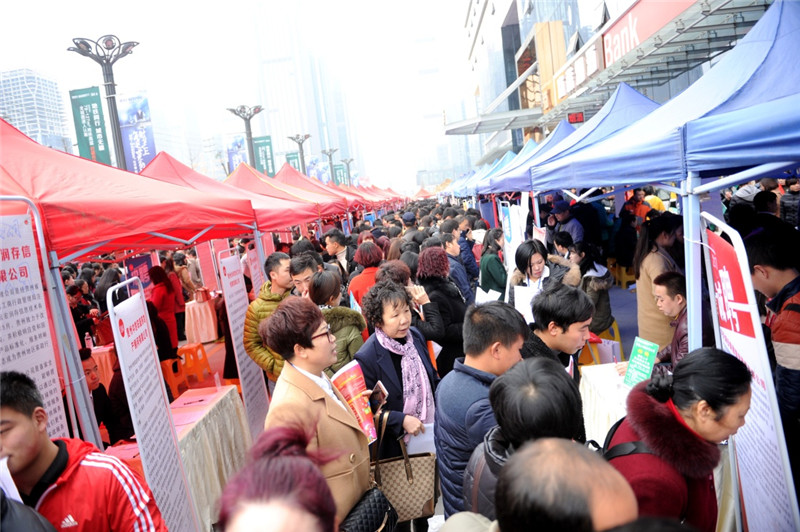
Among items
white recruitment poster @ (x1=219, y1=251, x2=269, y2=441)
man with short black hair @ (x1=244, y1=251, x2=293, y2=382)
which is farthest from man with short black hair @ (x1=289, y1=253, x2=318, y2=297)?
white recruitment poster @ (x1=219, y1=251, x2=269, y2=441)

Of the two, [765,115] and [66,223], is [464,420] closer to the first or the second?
[765,115]

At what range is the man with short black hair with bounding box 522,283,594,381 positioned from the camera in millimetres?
2818

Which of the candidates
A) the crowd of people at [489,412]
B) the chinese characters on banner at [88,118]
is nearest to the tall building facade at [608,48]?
the crowd of people at [489,412]

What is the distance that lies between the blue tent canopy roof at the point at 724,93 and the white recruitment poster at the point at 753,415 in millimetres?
651

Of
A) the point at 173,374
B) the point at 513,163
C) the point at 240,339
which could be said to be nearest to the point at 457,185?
the point at 513,163

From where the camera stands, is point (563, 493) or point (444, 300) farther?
point (444, 300)

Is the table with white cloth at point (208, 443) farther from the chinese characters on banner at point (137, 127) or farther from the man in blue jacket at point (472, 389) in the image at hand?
the chinese characters on banner at point (137, 127)

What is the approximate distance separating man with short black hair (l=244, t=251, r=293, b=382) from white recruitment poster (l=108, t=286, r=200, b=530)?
4.19 feet

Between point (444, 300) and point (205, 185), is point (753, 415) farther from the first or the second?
point (205, 185)

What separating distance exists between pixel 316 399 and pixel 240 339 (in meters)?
2.95

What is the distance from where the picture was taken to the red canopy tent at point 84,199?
3.01 meters

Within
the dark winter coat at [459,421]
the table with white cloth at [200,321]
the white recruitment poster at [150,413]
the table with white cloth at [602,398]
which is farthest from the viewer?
the table with white cloth at [200,321]

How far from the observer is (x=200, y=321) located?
362 inches

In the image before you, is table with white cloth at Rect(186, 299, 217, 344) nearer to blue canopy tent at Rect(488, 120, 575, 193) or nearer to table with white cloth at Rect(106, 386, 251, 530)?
table with white cloth at Rect(106, 386, 251, 530)
